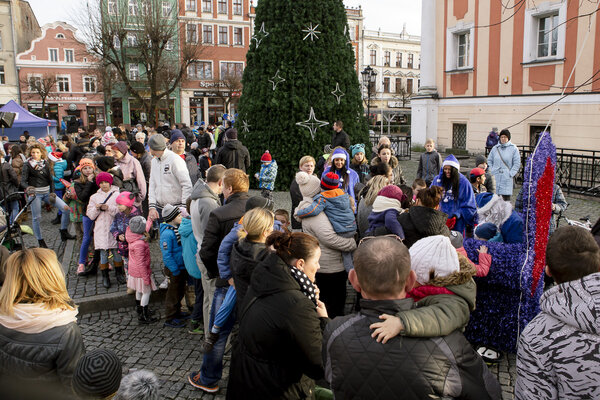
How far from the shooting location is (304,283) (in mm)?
2922

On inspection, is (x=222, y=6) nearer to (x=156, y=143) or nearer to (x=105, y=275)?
(x=156, y=143)

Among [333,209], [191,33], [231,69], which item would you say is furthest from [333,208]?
[231,69]

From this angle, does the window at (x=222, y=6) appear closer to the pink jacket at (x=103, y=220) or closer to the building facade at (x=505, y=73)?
the building facade at (x=505, y=73)

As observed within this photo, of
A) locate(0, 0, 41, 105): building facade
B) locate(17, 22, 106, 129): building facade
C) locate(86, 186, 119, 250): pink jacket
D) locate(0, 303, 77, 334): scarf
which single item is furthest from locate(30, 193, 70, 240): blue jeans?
locate(0, 0, 41, 105): building facade

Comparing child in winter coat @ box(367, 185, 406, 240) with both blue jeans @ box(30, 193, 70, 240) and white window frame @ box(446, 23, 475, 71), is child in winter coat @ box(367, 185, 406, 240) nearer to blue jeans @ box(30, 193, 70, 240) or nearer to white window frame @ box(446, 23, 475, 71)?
blue jeans @ box(30, 193, 70, 240)

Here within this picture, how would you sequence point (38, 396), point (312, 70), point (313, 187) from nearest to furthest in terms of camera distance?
point (38, 396)
point (313, 187)
point (312, 70)

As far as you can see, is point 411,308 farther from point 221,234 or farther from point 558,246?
point 221,234

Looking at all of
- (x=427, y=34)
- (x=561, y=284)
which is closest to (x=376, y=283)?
(x=561, y=284)

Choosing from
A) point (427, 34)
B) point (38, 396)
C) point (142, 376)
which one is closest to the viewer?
point (38, 396)

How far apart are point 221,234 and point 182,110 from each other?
4987cm

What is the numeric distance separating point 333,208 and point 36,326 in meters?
2.98

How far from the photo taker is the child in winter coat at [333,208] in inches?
193

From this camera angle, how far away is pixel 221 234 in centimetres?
443

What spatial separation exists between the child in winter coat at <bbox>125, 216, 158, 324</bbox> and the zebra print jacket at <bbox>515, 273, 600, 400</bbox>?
174 inches
